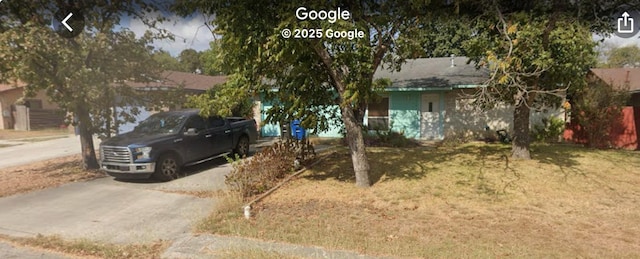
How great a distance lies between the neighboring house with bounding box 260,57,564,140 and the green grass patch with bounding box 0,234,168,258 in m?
9.01

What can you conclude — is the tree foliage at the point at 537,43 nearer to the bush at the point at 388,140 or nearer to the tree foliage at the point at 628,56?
the bush at the point at 388,140

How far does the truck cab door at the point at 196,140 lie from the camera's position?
8242 mm

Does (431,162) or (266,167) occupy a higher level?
(266,167)

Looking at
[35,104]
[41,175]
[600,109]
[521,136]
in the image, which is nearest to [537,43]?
[521,136]

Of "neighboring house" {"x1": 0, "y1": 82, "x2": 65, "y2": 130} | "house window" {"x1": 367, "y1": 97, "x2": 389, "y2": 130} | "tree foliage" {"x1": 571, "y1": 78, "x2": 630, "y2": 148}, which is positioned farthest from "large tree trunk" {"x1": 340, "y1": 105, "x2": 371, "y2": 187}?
"neighboring house" {"x1": 0, "y1": 82, "x2": 65, "y2": 130}

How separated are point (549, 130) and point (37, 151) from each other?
19258mm

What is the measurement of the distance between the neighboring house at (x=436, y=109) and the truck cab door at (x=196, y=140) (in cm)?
506

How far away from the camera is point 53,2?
289 inches

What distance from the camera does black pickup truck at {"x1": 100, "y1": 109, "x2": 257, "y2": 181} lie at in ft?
24.0

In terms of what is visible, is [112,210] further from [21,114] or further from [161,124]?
[21,114]

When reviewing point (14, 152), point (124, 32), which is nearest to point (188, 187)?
point (124, 32)

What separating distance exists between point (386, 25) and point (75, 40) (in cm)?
665

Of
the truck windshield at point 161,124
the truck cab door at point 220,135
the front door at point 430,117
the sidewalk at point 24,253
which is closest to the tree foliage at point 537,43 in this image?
the front door at point 430,117

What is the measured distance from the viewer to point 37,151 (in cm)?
1288
